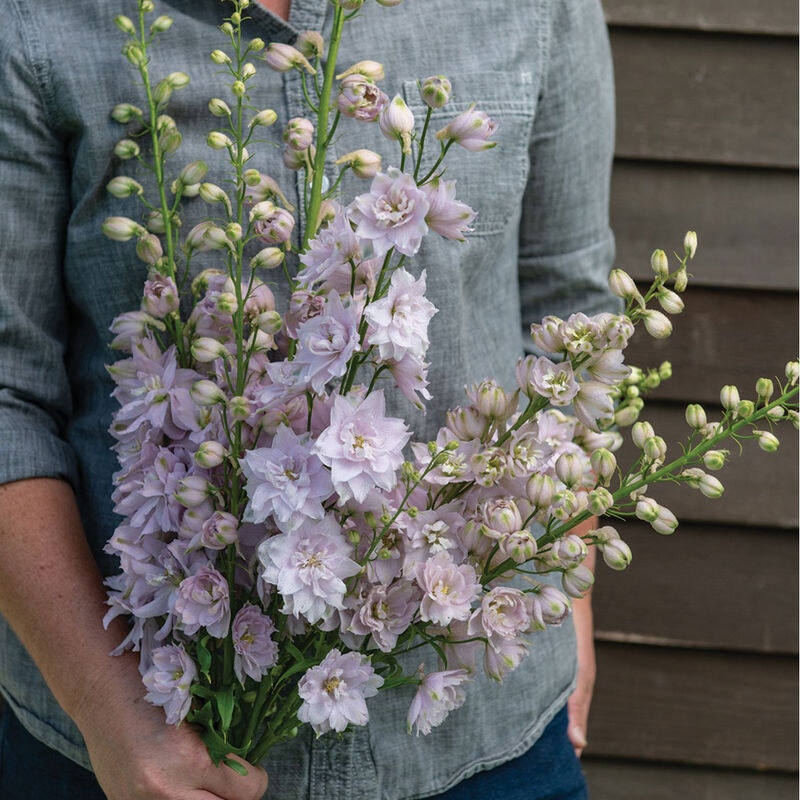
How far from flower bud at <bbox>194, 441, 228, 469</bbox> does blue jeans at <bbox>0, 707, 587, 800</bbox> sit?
48 centimetres

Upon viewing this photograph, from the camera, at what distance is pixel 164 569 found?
2.32ft

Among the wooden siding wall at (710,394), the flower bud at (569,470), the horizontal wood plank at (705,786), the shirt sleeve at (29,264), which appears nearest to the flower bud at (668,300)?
the flower bud at (569,470)

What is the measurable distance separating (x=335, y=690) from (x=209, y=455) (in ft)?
0.58

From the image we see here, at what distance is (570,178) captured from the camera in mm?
1087

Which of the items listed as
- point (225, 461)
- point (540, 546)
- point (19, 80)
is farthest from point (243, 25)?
point (540, 546)

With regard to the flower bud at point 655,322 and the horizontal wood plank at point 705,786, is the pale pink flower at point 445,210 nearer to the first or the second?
the flower bud at point 655,322

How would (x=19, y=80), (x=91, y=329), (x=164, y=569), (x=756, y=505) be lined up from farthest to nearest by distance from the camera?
(x=756, y=505)
(x=91, y=329)
(x=19, y=80)
(x=164, y=569)

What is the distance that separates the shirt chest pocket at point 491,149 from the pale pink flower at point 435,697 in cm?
44

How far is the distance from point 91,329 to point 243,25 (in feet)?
1.04

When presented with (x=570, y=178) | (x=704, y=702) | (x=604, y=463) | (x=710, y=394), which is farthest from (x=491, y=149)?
(x=704, y=702)

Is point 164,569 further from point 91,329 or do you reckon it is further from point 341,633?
point 91,329

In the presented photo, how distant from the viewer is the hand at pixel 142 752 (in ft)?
2.43

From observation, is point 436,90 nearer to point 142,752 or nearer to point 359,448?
point 359,448

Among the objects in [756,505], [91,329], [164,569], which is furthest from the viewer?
[756,505]
